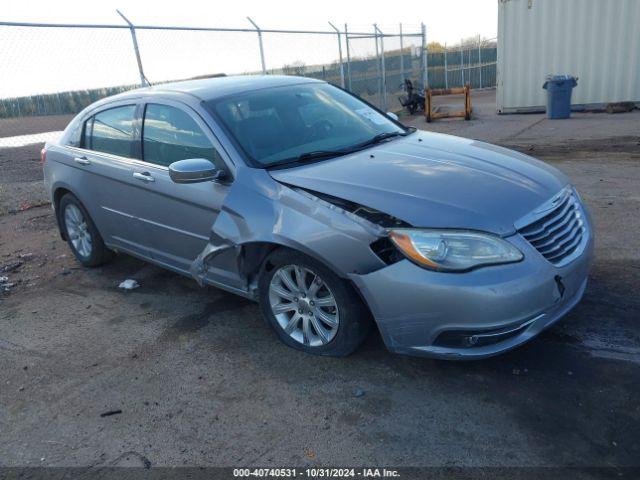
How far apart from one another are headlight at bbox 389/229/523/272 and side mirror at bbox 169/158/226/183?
4.78 ft

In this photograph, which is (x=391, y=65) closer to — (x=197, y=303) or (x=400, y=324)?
A: (x=197, y=303)

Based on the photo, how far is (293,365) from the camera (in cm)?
359

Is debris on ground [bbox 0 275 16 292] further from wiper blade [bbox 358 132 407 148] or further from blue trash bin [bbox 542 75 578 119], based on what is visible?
blue trash bin [bbox 542 75 578 119]

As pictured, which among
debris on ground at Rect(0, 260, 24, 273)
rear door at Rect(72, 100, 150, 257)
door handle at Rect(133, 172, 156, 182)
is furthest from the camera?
debris on ground at Rect(0, 260, 24, 273)

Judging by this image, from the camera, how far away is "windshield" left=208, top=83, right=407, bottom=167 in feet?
12.7

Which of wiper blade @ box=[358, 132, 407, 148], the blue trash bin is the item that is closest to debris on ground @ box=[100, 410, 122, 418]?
wiper blade @ box=[358, 132, 407, 148]

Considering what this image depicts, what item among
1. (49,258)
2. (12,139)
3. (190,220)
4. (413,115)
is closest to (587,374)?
(190,220)

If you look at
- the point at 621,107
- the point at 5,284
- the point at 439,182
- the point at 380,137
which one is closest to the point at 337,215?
the point at 439,182

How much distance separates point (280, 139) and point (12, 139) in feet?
48.1

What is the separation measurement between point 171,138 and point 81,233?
1983 mm

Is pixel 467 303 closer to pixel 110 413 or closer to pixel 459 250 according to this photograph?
pixel 459 250

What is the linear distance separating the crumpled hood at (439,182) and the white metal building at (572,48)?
485 inches

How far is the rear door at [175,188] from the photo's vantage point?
3.87m

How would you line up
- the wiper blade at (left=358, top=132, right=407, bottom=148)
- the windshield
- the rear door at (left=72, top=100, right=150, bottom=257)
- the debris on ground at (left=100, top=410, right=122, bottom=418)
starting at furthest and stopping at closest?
the rear door at (left=72, top=100, right=150, bottom=257) → the wiper blade at (left=358, top=132, right=407, bottom=148) → the windshield → the debris on ground at (left=100, top=410, right=122, bottom=418)
